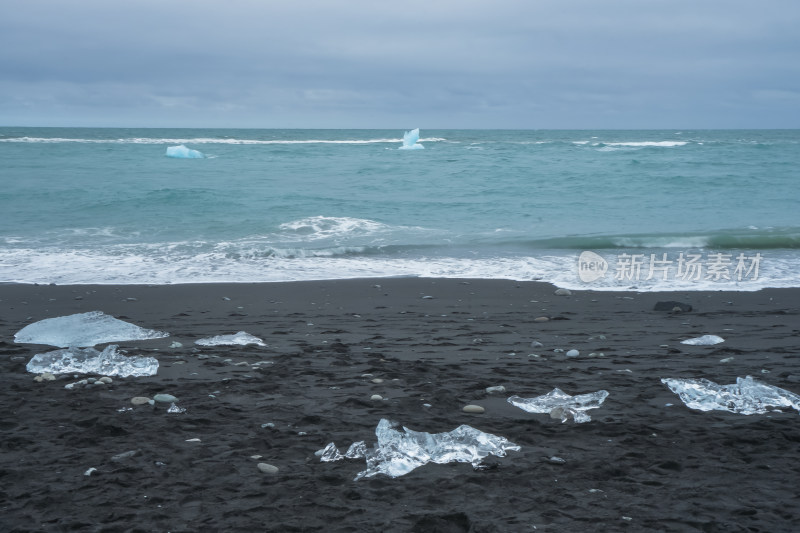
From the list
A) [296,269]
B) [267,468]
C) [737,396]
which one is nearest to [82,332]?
[267,468]

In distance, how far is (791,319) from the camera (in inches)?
233

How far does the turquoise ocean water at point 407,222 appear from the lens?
8836 millimetres

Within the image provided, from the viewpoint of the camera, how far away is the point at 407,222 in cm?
1398

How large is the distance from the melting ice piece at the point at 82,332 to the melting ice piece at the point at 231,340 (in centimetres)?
47

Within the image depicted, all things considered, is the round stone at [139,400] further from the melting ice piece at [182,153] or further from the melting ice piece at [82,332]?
the melting ice piece at [182,153]

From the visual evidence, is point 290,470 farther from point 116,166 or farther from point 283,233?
point 116,166

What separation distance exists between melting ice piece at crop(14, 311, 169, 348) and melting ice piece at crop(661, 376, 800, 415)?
3.96m

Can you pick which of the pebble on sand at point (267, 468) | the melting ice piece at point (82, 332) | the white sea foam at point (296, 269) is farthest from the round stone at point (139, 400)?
the white sea foam at point (296, 269)

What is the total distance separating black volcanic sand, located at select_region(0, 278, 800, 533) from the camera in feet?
7.95

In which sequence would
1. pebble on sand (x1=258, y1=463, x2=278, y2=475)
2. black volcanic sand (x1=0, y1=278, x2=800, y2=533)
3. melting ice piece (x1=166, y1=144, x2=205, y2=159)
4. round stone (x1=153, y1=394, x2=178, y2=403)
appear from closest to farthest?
black volcanic sand (x1=0, y1=278, x2=800, y2=533) < pebble on sand (x1=258, y1=463, x2=278, y2=475) < round stone (x1=153, y1=394, x2=178, y2=403) < melting ice piece (x1=166, y1=144, x2=205, y2=159)

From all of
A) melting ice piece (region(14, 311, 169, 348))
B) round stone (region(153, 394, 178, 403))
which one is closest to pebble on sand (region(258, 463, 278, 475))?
round stone (region(153, 394, 178, 403))

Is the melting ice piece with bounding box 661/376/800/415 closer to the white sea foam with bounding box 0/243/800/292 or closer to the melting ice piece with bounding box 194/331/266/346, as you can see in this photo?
the melting ice piece with bounding box 194/331/266/346

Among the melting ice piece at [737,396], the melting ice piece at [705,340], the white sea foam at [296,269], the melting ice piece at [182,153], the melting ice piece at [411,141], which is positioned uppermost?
the melting ice piece at [411,141]

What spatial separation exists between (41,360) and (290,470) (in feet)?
8.00
